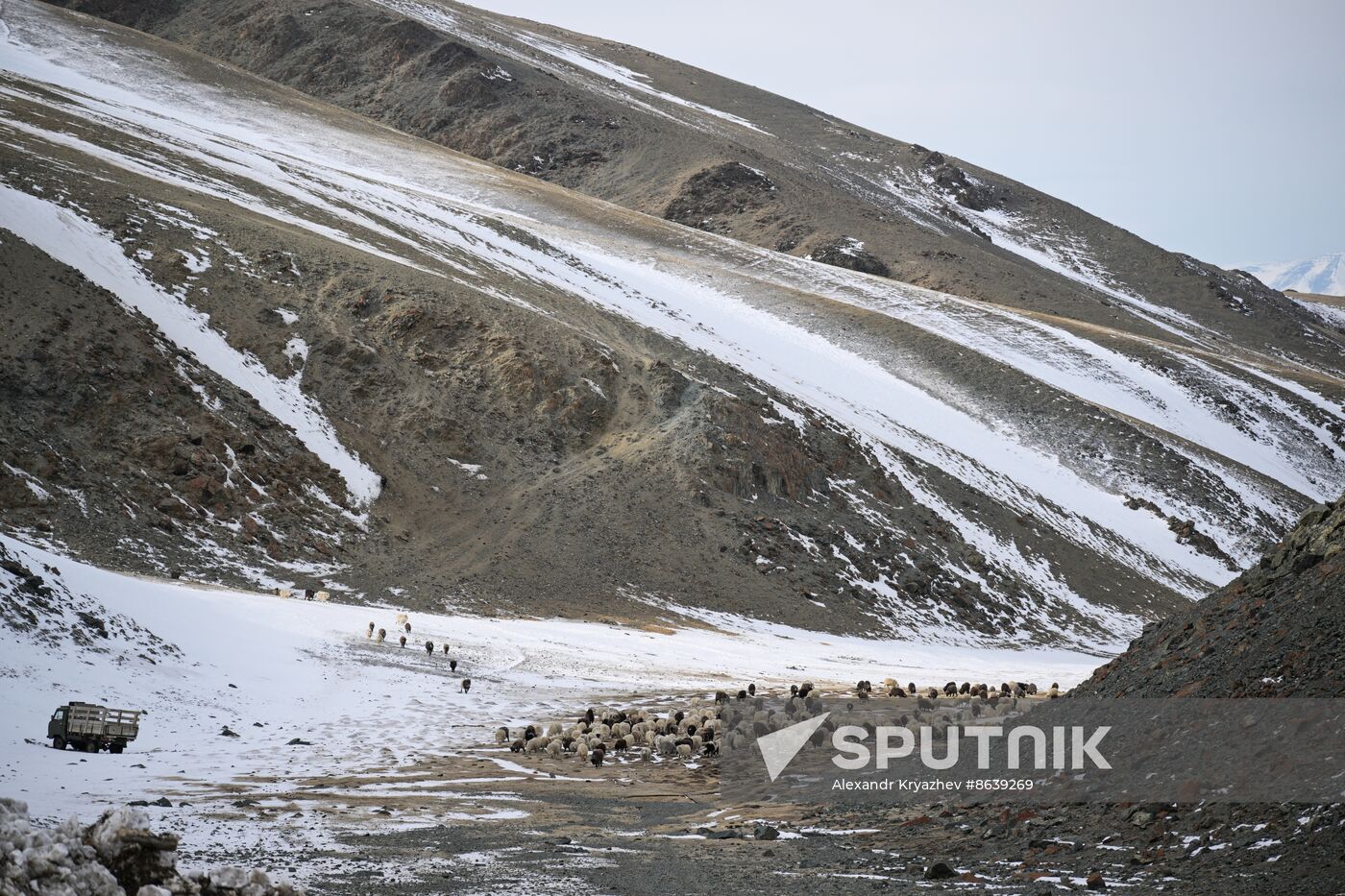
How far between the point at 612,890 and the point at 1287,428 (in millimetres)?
62032

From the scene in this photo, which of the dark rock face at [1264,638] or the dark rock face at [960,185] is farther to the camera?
the dark rock face at [960,185]

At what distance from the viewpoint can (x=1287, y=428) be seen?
196 ft

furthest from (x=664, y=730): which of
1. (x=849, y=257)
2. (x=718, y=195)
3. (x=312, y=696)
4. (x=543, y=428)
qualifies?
(x=718, y=195)

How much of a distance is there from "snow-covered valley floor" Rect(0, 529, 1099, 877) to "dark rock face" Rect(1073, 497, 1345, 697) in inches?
251

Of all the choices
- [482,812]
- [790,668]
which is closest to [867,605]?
[790,668]

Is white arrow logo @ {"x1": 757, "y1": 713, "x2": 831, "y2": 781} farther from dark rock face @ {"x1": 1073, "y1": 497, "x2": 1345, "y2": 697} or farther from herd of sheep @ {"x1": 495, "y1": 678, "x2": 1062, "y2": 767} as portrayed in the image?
dark rock face @ {"x1": 1073, "y1": 497, "x2": 1345, "y2": 697}

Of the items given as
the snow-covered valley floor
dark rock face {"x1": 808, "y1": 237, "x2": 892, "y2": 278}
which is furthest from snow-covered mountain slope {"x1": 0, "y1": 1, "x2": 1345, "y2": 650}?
dark rock face {"x1": 808, "y1": 237, "x2": 892, "y2": 278}

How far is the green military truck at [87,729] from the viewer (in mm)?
11227

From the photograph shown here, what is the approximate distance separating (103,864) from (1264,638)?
9.19 metres

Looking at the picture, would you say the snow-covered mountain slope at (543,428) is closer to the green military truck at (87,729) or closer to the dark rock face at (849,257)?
the green military truck at (87,729)

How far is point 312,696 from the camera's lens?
1644 cm

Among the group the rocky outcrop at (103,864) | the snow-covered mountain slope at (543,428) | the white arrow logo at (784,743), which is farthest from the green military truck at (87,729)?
the snow-covered mountain slope at (543,428)

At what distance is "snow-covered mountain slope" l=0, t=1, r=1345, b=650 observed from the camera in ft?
97.5

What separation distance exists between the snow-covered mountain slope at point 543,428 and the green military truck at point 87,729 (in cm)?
1485
